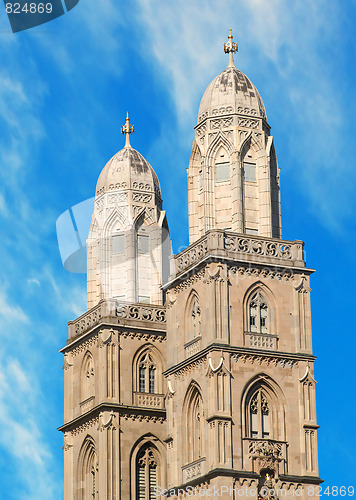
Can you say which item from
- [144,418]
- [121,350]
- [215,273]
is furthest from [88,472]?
[215,273]

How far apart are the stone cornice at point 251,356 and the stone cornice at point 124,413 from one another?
7465mm

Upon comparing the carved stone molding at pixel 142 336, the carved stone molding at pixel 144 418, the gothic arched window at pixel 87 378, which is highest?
the carved stone molding at pixel 142 336

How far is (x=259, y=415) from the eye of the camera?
62.9 m

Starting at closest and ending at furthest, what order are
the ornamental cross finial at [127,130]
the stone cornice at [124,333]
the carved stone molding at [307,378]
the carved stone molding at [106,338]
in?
the carved stone molding at [307,378] → the carved stone molding at [106,338] → the stone cornice at [124,333] → the ornamental cross finial at [127,130]

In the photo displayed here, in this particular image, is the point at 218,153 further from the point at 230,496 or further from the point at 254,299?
the point at 230,496

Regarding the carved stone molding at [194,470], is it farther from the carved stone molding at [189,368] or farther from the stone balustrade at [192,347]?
the stone balustrade at [192,347]

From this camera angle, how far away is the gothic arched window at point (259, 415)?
6262cm

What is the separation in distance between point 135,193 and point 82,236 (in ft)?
11.8

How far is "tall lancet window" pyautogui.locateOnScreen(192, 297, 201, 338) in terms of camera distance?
2552 inches

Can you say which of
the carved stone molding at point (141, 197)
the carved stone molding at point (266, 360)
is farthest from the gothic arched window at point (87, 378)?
the carved stone molding at point (266, 360)

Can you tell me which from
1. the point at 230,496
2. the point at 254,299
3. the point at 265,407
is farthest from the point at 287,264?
the point at 230,496

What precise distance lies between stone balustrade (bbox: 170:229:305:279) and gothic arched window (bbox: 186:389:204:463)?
6063 mm

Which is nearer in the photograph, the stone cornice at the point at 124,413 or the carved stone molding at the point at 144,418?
the stone cornice at the point at 124,413

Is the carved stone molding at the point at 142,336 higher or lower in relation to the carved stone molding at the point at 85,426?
higher
